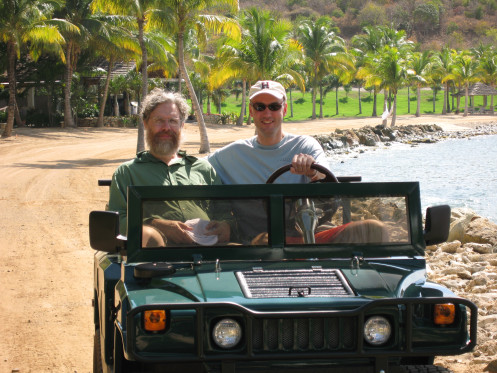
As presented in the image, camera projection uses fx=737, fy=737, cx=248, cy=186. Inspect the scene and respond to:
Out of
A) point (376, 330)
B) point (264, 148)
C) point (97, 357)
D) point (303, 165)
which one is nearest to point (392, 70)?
point (264, 148)

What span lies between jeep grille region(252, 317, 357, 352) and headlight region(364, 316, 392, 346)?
0.20ft

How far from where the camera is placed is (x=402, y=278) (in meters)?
3.61

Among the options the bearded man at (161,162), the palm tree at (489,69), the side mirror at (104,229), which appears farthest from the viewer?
the palm tree at (489,69)

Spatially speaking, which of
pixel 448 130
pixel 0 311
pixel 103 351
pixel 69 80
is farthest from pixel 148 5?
pixel 448 130

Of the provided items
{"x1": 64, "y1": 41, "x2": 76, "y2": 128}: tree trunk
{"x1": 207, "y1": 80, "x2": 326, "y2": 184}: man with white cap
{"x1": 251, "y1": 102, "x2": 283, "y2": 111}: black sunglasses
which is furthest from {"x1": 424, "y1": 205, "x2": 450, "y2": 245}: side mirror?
{"x1": 64, "y1": 41, "x2": 76, "y2": 128}: tree trunk

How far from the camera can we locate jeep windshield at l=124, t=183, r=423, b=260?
→ 383cm

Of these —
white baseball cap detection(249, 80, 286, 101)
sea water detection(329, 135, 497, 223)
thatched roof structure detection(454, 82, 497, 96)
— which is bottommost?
sea water detection(329, 135, 497, 223)

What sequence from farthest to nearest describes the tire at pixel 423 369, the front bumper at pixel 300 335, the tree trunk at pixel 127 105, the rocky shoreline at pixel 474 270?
the tree trunk at pixel 127 105, the rocky shoreline at pixel 474 270, the tire at pixel 423 369, the front bumper at pixel 300 335

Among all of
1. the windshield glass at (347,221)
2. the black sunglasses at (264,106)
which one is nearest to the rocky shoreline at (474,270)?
the windshield glass at (347,221)

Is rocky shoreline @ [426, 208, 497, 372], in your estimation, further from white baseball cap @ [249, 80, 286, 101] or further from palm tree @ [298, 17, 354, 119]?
palm tree @ [298, 17, 354, 119]

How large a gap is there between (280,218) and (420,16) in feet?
468

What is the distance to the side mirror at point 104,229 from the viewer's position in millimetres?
3750

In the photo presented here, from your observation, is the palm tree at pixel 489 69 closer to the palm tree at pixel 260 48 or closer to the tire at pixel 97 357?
the palm tree at pixel 260 48

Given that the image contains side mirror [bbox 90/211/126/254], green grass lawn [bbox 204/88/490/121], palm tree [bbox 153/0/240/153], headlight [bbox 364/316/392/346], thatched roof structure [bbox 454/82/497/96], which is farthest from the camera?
green grass lawn [bbox 204/88/490/121]
